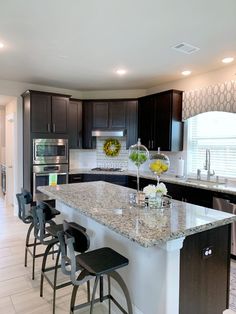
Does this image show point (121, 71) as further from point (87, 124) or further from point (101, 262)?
point (101, 262)

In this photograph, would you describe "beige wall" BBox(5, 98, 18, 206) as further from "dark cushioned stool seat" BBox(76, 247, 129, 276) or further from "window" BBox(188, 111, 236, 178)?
"dark cushioned stool seat" BBox(76, 247, 129, 276)

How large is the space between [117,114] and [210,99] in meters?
2.07

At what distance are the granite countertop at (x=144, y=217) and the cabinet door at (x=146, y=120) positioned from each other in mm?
2589

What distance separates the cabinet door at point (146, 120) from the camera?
4.97 meters

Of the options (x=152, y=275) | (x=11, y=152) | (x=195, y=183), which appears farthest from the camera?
(x=11, y=152)

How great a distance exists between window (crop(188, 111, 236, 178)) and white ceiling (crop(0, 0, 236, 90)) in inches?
33.7

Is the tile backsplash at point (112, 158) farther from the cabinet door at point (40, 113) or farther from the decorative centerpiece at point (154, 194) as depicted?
the decorative centerpiece at point (154, 194)

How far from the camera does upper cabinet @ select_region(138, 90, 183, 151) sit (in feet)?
14.9

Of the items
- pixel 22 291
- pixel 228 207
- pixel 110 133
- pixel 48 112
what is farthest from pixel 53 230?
pixel 110 133

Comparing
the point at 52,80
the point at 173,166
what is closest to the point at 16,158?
the point at 52,80

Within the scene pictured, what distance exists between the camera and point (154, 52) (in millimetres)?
3338

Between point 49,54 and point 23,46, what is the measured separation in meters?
0.38

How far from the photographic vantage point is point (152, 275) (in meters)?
1.75

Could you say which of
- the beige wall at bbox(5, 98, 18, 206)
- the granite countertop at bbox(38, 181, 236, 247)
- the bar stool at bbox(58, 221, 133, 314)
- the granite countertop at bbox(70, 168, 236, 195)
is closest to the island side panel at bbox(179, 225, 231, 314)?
the granite countertop at bbox(38, 181, 236, 247)
